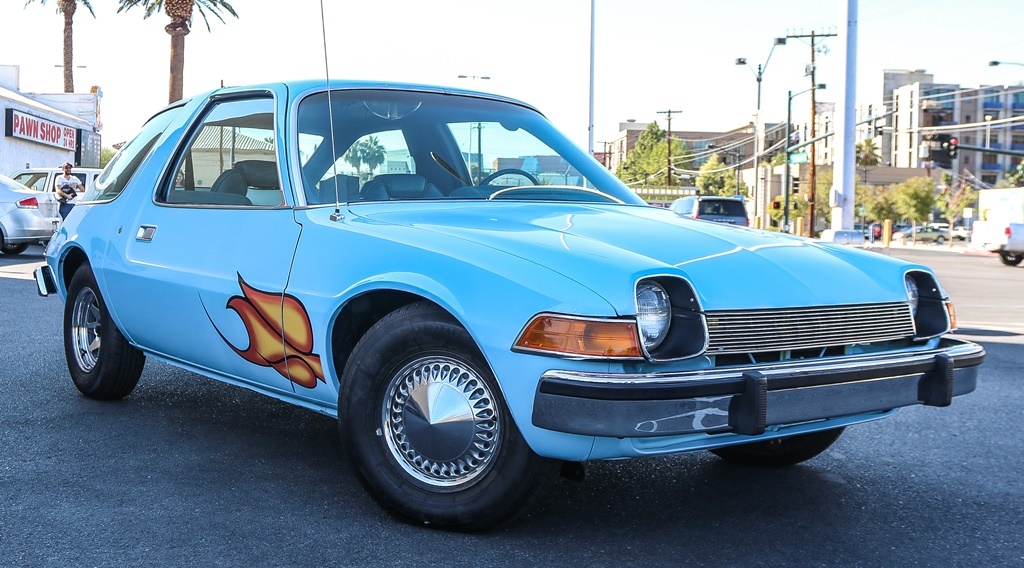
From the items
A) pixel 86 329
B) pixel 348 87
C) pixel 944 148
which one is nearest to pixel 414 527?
pixel 348 87

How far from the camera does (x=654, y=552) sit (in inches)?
124

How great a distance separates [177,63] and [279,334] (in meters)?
28.8

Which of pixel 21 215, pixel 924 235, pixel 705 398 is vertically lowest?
pixel 705 398

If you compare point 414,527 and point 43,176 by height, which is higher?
point 43,176

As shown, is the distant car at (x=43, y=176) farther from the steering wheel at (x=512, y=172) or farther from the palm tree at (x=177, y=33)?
the steering wheel at (x=512, y=172)

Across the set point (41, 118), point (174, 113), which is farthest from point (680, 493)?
point (41, 118)

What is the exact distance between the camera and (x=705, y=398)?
113 inches

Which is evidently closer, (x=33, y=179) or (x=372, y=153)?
(x=372, y=153)

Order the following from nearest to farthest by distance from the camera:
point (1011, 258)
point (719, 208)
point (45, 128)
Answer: point (719, 208)
point (1011, 258)
point (45, 128)

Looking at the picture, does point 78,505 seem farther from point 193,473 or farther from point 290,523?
point 290,523

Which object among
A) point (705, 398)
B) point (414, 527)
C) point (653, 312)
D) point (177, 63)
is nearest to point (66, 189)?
point (177, 63)

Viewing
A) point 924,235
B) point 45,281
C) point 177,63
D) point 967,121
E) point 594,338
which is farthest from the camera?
point 967,121

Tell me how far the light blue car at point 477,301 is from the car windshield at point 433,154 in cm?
1

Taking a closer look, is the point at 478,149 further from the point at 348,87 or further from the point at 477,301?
the point at 477,301
